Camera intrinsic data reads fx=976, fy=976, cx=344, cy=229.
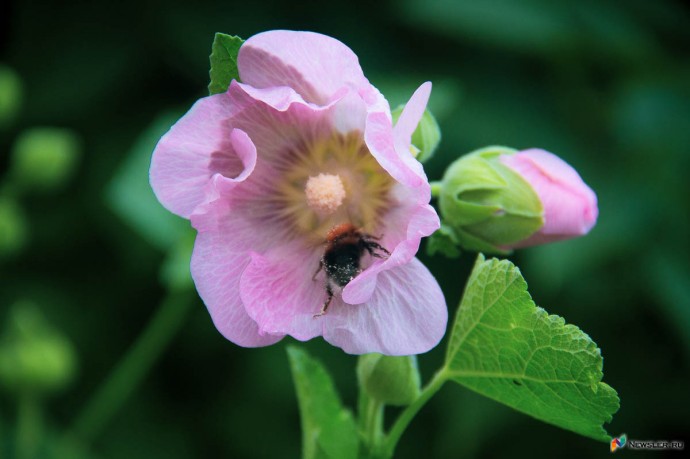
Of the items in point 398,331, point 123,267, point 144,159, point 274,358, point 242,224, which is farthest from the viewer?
A: point 123,267

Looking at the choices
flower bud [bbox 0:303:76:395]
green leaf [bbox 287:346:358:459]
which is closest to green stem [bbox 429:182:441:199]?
green leaf [bbox 287:346:358:459]

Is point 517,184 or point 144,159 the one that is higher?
point 517,184

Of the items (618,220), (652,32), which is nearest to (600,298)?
(618,220)

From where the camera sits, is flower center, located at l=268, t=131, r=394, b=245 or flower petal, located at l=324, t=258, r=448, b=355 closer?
flower petal, located at l=324, t=258, r=448, b=355

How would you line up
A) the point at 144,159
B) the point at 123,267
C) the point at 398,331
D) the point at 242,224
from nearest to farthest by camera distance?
the point at 398,331 < the point at 242,224 < the point at 144,159 < the point at 123,267

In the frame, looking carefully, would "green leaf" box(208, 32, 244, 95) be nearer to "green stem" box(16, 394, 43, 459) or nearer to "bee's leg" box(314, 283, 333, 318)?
"bee's leg" box(314, 283, 333, 318)

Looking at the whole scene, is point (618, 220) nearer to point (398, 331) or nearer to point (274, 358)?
point (274, 358)
